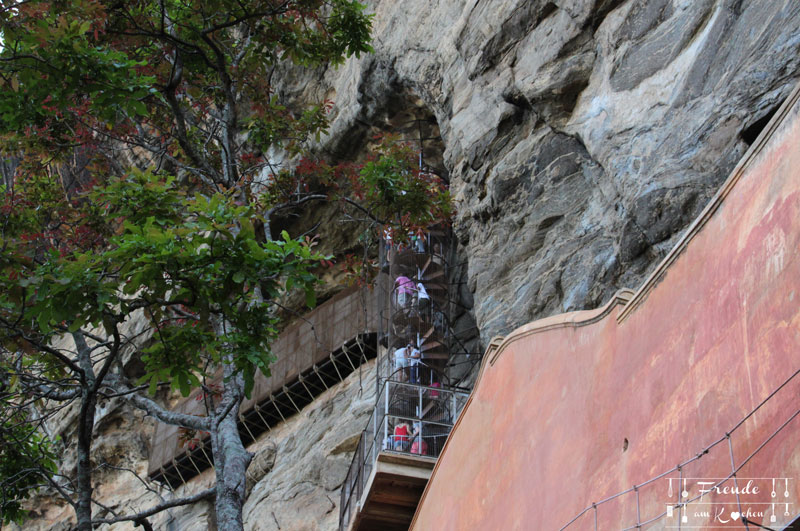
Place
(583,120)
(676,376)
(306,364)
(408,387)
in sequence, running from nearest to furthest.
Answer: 1. (676,376)
2. (583,120)
3. (408,387)
4. (306,364)

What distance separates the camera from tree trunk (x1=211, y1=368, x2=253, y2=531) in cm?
851

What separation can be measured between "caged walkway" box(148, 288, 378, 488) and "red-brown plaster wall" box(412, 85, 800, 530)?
32.0 feet

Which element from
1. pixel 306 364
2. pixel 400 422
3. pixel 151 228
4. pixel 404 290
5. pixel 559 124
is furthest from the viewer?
pixel 306 364

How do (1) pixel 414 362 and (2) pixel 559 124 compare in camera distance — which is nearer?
(2) pixel 559 124

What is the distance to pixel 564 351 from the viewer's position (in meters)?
7.52

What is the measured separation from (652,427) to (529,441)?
78.5 inches

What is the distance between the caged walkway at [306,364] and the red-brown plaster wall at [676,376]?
384 inches

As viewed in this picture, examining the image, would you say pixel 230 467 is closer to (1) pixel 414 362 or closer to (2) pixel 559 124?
(2) pixel 559 124

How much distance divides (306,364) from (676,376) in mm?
13432

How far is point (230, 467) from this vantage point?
29.0 ft

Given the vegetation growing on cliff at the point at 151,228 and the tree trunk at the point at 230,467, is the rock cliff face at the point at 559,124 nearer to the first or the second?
the vegetation growing on cliff at the point at 151,228

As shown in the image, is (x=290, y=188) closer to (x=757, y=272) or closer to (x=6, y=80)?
(x=6, y=80)

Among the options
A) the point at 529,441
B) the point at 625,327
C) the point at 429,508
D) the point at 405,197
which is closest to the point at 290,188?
the point at 405,197

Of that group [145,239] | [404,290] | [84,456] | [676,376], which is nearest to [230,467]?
[84,456]
